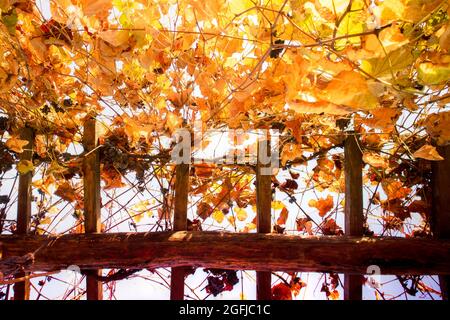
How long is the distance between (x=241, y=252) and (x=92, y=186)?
2.24 ft

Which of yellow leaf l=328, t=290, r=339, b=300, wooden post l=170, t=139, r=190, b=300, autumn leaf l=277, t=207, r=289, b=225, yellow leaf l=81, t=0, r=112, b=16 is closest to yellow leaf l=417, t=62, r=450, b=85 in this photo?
yellow leaf l=81, t=0, r=112, b=16

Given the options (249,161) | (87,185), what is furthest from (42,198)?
(249,161)

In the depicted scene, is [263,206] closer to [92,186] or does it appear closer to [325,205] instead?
[325,205]

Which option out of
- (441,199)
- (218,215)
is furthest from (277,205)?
(441,199)

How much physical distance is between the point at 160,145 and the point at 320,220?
81 cm

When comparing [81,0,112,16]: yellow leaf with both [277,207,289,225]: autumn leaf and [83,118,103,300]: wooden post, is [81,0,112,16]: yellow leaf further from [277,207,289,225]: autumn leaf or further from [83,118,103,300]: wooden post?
[277,207,289,225]: autumn leaf

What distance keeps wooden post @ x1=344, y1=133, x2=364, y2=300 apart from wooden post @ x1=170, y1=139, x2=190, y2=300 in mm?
656

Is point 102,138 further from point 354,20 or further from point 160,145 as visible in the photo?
point 354,20

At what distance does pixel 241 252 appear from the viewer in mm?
1236

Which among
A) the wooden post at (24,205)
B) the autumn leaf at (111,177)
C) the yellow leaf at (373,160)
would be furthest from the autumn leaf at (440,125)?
the wooden post at (24,205)

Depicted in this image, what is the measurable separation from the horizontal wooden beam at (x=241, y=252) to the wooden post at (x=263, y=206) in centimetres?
7

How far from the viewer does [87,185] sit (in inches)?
54.5

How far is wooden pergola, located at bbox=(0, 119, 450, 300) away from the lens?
3.97 ft

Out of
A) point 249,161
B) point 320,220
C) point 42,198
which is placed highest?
point 249,161
